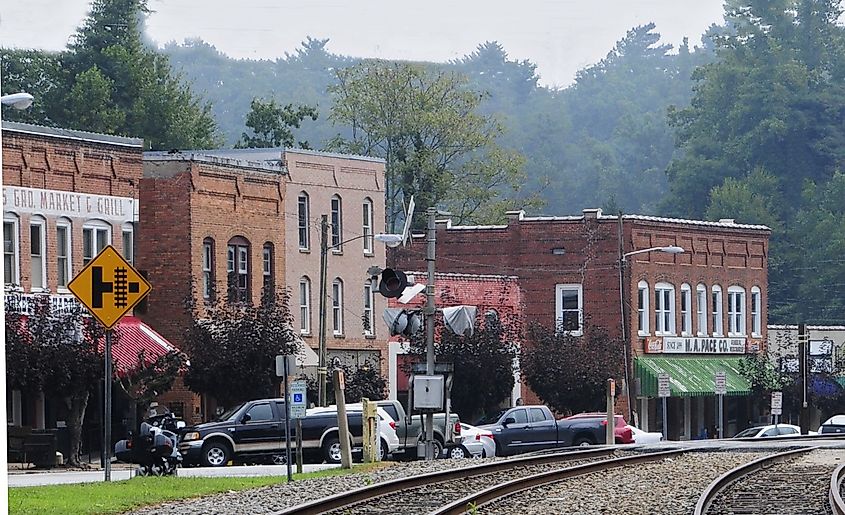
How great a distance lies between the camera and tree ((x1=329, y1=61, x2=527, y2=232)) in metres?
95.4

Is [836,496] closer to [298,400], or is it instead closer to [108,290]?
[108,290]

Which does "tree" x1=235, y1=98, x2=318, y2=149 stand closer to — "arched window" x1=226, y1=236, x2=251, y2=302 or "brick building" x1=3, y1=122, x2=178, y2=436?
"arched window" x1=226, y1=236, x2=251, y2=302

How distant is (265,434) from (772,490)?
1840 cm

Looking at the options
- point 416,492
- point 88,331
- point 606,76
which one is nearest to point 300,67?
point 606,76

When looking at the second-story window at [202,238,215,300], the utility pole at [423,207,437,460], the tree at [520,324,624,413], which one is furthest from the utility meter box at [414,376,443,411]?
the tree at [520,324,624,413]

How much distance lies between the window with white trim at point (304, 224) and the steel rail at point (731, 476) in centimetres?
Result: 2276

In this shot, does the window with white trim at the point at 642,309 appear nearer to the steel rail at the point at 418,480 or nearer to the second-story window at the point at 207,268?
the second-story window at the point at 207,268

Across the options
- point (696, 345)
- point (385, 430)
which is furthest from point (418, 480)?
point (696, 345)

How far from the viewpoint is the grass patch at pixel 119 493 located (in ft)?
70.8

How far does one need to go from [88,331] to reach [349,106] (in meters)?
55.2

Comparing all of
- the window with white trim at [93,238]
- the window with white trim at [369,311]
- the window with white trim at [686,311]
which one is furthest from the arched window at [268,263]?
the window with white trim at [686,311]

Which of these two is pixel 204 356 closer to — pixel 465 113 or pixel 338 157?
pixel 338 157

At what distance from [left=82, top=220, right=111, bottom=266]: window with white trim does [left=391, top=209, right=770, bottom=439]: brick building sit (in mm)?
21736

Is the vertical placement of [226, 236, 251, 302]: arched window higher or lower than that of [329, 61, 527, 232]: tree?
lower
